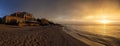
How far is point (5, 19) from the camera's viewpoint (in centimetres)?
5341

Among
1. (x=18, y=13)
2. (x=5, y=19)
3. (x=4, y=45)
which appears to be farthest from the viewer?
(x=18, y=13)

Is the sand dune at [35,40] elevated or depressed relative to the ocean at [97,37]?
elevated

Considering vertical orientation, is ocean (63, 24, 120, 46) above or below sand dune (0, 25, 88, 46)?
below

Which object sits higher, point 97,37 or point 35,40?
point 35,40

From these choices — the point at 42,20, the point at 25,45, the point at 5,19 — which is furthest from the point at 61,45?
the point at 42,20

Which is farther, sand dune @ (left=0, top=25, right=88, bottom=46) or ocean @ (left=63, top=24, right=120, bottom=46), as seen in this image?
ocean @ (left=63, top=24, right=120, bottom=46)

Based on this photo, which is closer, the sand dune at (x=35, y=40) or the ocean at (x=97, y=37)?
the sand dune at (x=35, y=40)

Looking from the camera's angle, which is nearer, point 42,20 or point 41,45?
point 41,45

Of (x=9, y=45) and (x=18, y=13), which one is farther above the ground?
(x=18, y=13)

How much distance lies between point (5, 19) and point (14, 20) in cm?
415

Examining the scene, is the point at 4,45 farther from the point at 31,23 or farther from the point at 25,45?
the point at 31,23

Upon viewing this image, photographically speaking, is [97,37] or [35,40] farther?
[97,37]

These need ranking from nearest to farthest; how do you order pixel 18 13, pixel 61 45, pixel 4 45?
pixel 4 45 < pixel 61 45 < pixel 18 13

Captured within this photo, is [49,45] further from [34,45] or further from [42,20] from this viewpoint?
[42,20]
